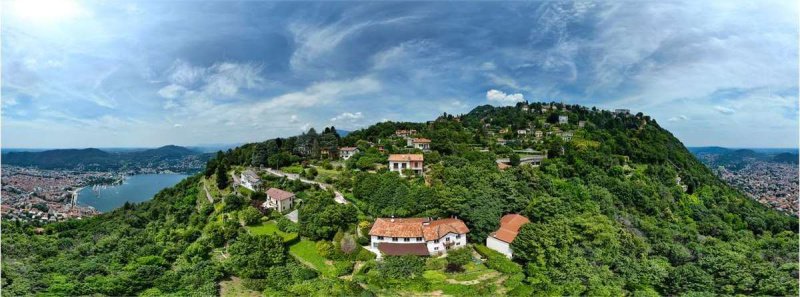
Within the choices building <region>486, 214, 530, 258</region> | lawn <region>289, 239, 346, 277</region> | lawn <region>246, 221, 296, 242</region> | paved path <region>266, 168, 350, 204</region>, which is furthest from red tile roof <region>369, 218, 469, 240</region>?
paved path <region>266, 168, 350, 204</region>

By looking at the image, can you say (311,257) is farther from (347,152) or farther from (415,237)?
(347,152)

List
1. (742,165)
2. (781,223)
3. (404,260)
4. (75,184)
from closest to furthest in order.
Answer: (404,260) < (781,223) < (742,165) < (75,184)

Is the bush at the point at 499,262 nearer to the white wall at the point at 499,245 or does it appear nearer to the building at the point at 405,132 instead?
the white wall at the point at 499,245

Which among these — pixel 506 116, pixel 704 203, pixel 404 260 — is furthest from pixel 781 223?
pixel 506 116

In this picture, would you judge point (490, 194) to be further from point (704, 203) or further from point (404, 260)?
point (704, 203)

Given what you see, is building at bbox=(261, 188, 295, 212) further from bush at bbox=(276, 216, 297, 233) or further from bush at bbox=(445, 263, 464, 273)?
bush at bbox=(445, 263, 464, 273)

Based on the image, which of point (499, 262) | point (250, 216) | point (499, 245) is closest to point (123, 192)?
point (250, 216)
